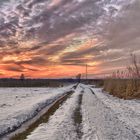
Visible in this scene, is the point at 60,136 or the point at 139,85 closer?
the point at 60,136

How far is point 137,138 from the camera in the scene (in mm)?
10500

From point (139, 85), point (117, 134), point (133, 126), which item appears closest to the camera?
point (117, 134)

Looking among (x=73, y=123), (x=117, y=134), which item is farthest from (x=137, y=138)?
(x=73, y=123)

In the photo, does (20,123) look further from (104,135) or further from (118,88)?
(118,88)

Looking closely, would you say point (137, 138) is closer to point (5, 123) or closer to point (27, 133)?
point (27, 133)

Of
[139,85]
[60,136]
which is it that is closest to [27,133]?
[60,136]

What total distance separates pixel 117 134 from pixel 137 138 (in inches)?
37.2

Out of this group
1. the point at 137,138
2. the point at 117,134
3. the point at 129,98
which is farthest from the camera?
the point at 129,98

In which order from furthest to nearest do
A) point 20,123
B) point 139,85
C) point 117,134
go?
point 139,85, point 20,123, point 117,134

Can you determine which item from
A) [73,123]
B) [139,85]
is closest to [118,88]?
[139,85]

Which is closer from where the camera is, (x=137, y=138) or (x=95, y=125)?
(x=137, y=138)

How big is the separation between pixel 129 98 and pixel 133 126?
762 inches

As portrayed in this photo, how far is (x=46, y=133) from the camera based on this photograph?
37.4ft

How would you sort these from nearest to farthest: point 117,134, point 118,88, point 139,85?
1. point 117,134
2. point 139,85
3. point 118,88
